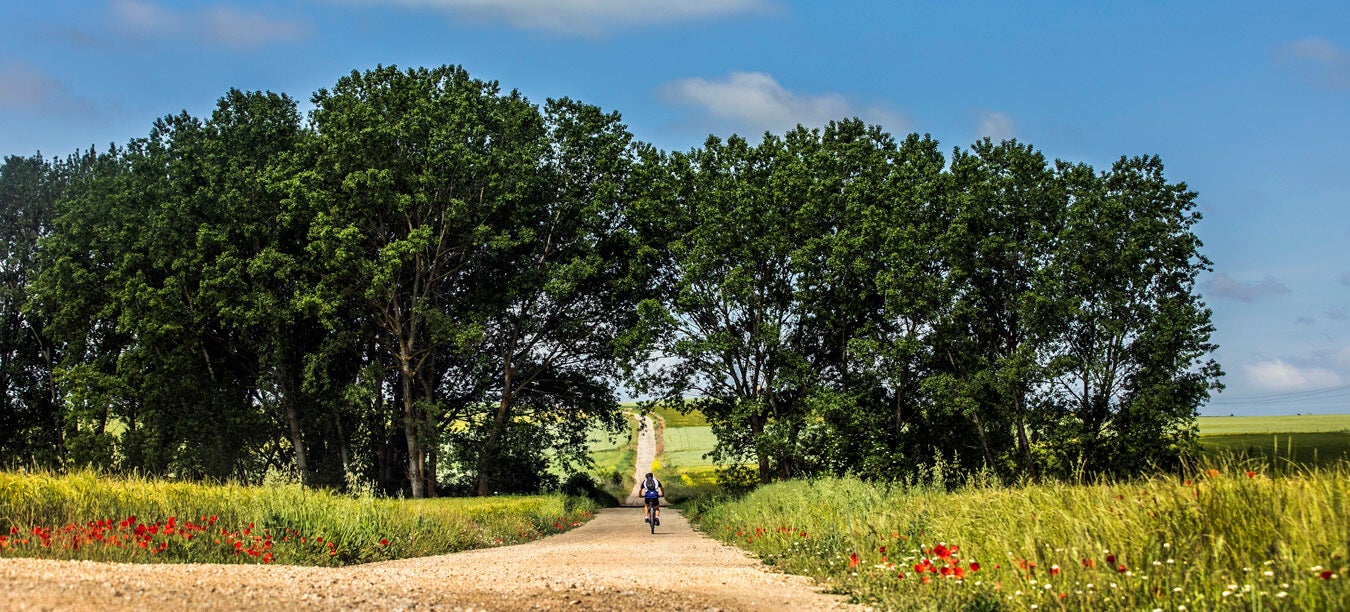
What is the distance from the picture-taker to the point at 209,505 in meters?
15.0

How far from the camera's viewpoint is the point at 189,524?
13.3m

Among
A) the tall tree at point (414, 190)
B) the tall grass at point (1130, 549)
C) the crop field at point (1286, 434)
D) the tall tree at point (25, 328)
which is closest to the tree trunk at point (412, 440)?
the tall tree at point (414, 190)

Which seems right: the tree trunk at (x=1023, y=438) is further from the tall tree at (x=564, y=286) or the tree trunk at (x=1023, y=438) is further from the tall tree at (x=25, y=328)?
the tall tree at (x=25, y=328)

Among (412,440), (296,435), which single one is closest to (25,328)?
(296,435)

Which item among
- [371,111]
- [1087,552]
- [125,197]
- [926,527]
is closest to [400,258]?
[371,111]

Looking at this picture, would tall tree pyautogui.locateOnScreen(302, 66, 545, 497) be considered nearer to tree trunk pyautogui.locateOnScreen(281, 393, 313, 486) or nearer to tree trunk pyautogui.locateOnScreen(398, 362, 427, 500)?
tree trunk pyautogui.locateOnScreen(398, 362, 427, 500)

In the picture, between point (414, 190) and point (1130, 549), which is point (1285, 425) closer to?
point (414, 190)

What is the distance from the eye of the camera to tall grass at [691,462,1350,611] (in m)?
6.93

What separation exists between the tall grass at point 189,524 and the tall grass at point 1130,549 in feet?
24.2

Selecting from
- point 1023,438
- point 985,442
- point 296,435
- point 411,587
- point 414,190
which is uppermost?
point 414,190

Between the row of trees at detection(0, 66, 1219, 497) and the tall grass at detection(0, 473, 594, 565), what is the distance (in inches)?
684

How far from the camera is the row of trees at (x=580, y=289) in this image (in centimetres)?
3434

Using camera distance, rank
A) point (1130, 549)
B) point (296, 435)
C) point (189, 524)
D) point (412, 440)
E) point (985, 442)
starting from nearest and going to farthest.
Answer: point (1130, 549) → point (189, 524) → point (985, 442) → point (412, 440) → point (296, 435)

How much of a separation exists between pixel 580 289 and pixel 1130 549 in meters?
32.2
